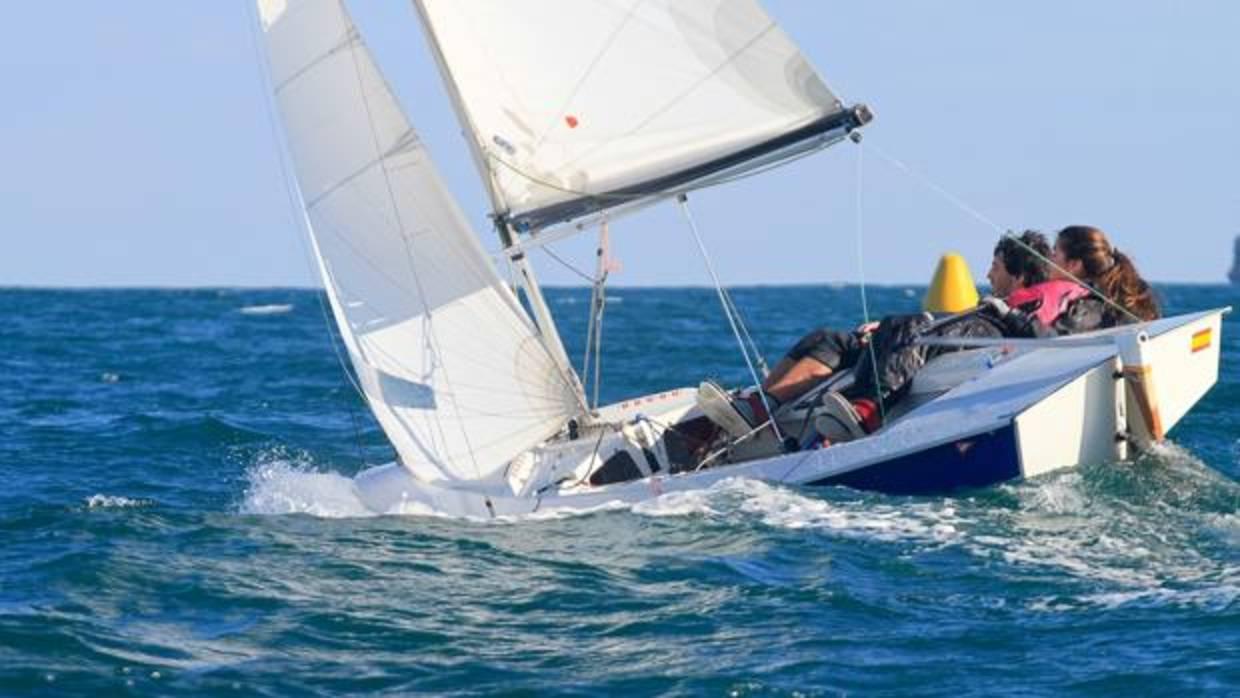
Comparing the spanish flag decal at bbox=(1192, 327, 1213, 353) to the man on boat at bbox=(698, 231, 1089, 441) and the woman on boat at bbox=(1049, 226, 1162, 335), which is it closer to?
the woman on boat at bbox=(1049, 226, 1162, 335)

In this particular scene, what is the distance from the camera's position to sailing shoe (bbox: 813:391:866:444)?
12.2 m

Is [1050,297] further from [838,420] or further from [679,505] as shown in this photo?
[679,505]

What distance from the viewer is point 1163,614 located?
9.20m

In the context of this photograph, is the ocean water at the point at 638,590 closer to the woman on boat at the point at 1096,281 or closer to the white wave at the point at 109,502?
the white wave at the point at 109,502

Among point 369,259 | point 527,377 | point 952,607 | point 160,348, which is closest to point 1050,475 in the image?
point 952,607

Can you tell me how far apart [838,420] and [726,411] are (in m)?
0.94

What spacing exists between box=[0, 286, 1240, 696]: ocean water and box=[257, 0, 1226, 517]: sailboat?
0.30 meters

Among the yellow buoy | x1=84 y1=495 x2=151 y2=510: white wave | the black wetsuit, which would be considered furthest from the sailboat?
the yellow buoy

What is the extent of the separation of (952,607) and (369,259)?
4.99 metres

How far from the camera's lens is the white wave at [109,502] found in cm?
1327

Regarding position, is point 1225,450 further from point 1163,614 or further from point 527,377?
point 1163,614

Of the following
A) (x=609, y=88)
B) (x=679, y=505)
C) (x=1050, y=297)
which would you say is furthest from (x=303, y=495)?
(x=1050, y=297)

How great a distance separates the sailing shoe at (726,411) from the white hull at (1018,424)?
25.1 inches

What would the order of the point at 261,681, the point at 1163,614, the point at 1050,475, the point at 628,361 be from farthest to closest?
1. the point at 628,361
2. the point at 1050,475
3. the point at 1163,614
4. the point at 261,681
